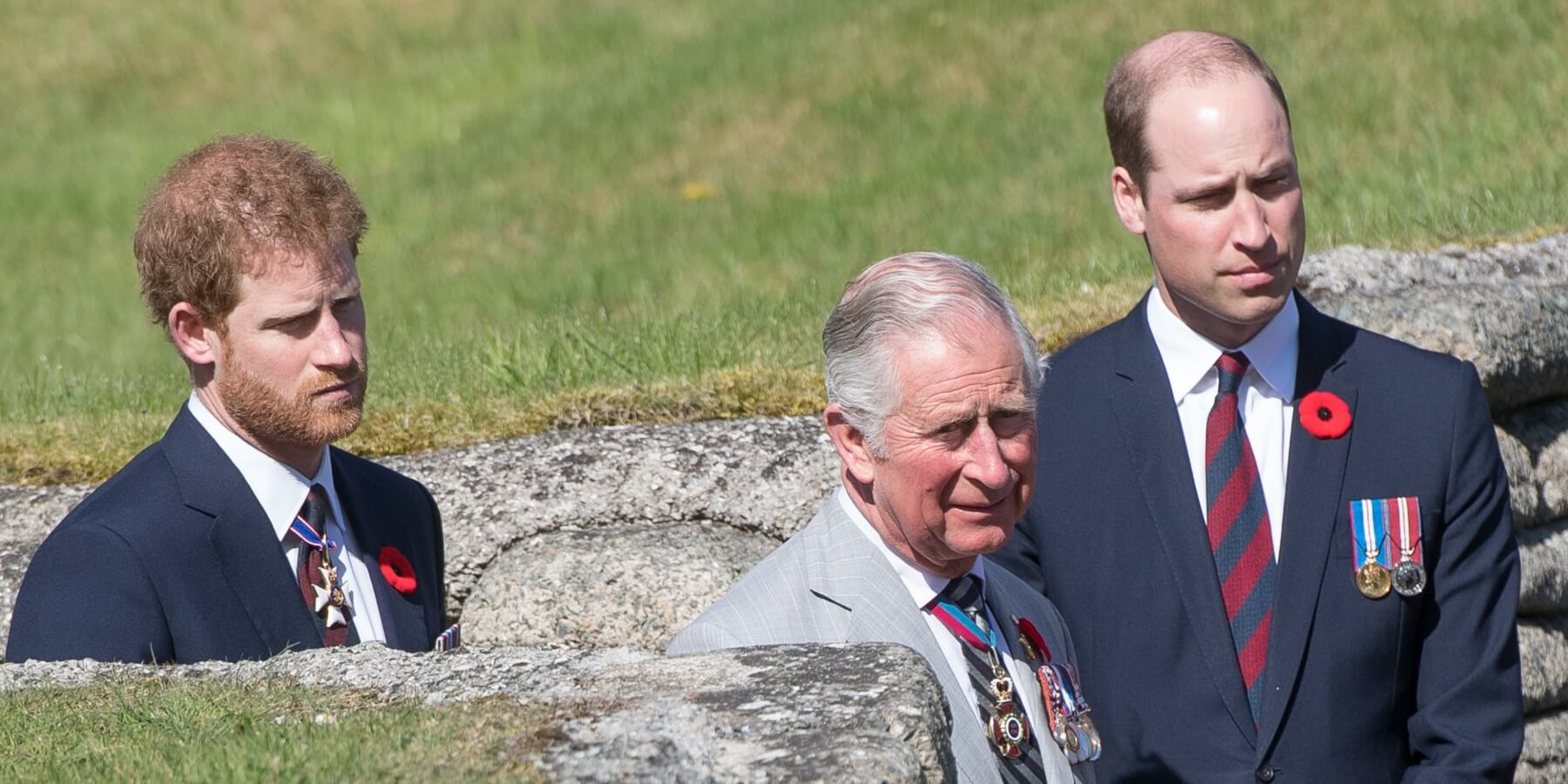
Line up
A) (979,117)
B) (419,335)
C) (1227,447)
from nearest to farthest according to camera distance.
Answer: (1227,447) < (419,335) < (979,117)

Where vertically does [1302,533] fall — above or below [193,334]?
below

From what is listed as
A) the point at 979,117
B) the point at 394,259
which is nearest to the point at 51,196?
the point at 394,259

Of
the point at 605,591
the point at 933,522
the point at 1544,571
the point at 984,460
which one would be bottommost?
the point at 1544,571

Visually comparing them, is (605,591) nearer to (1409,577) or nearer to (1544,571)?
(1409,577)

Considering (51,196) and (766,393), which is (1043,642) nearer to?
(766,393)

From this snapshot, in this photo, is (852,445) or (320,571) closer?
(852,445)

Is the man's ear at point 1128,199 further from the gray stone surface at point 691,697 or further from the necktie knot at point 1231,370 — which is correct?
the gray stone surface at point 691,697

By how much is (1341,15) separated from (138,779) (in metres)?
8.46

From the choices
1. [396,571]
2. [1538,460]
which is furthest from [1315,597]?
[1538,460]

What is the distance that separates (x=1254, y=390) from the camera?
3.70m

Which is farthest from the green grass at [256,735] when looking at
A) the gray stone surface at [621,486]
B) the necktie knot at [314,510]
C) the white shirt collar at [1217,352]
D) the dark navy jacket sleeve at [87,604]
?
the gray stone surface at [621,486]

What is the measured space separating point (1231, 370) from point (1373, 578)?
514 mm

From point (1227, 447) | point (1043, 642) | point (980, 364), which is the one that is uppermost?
point (980, 364)

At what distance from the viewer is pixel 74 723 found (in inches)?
109
